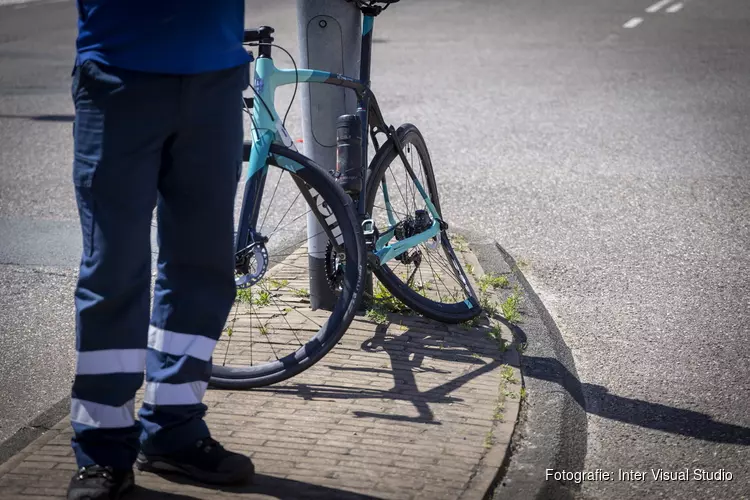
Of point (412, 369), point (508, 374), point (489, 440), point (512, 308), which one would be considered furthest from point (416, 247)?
point (489, 440)

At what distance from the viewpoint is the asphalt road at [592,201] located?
14.5 feet

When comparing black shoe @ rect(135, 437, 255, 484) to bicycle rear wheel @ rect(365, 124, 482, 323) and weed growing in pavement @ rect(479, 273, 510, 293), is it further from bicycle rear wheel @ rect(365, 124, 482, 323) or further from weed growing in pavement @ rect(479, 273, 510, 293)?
weed growing in pavement @ rect(479, 273, 510, 293)

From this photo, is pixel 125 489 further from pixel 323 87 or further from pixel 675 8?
pixel 675 8

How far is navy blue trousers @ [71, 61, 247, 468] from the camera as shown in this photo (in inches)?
127

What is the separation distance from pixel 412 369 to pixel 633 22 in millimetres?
12959

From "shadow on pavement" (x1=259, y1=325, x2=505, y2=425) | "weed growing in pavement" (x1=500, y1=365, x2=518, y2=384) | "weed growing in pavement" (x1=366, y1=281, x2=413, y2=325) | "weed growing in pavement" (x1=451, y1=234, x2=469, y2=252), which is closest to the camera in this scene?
"shadow on pavement" (x1=259, y1=325, x2=505, y2=425)

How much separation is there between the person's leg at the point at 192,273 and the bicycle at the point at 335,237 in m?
0.67

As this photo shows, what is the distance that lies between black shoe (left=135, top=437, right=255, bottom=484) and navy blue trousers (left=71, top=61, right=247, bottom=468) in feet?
0.13

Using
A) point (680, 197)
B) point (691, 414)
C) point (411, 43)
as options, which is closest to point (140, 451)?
point (691, 414)

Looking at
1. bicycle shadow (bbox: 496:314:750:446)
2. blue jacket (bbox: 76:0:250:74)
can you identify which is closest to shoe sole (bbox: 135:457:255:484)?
blue jacket (bbox: 76:0:250:74)

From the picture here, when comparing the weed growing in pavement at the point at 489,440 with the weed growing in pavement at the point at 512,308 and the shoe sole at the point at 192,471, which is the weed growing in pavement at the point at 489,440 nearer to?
the shoe sole at the point at 192,471

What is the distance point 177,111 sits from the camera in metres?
3.29

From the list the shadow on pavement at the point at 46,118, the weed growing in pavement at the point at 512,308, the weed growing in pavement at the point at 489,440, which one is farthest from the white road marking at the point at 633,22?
the weed growing in pavement at the point at 489,440

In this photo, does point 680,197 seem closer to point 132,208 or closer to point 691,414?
point 691,414
